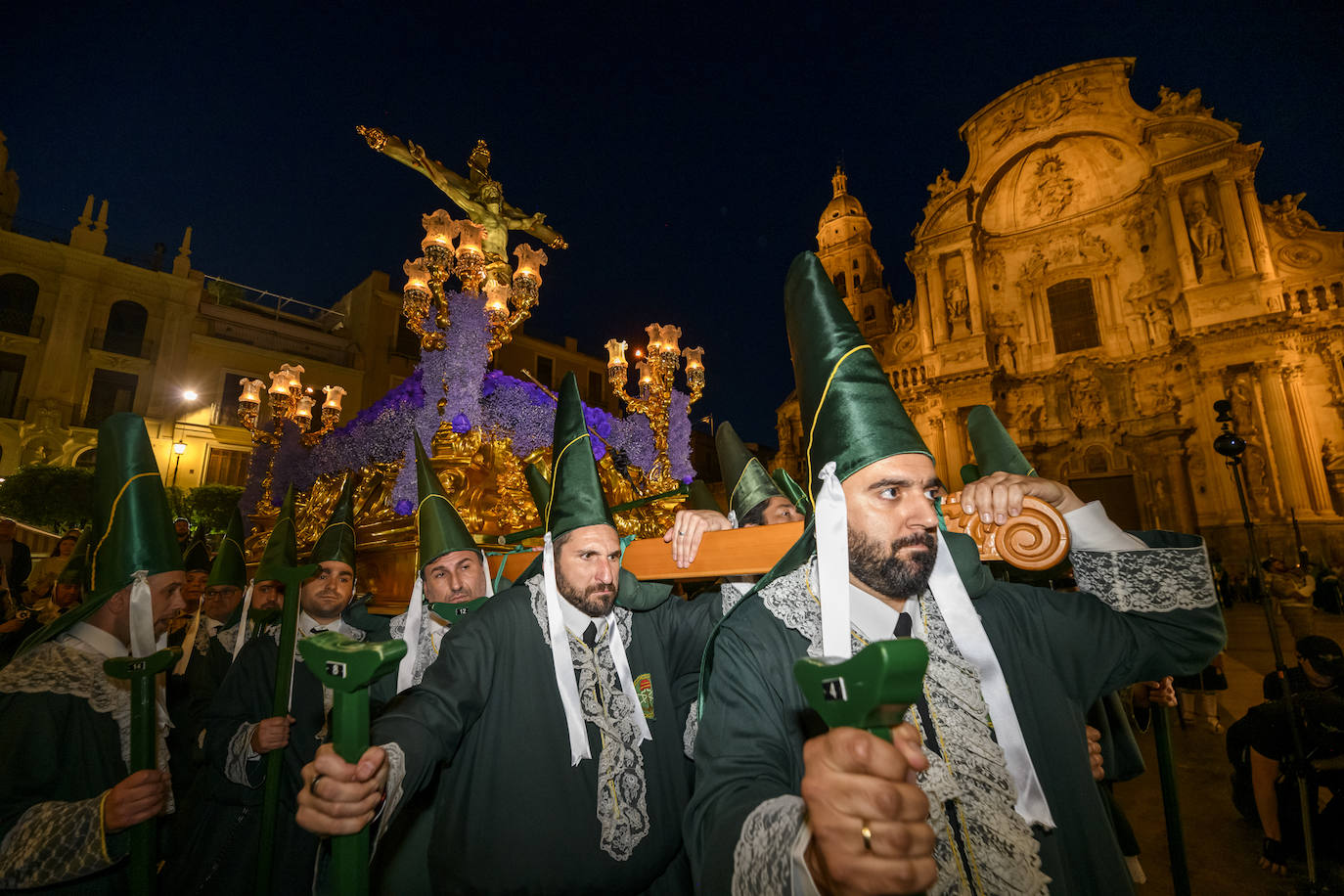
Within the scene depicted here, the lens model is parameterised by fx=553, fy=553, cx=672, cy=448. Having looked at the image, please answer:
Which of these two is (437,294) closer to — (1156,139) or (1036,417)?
(1036,417)

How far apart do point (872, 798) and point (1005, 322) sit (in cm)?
2321

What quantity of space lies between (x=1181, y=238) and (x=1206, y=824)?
1934 cm

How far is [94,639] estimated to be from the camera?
235 cm

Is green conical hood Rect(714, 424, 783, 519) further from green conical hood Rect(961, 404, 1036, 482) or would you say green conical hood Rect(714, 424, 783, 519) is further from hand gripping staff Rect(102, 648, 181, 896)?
hand gripping staff Rect(102, 648, 181, 896)

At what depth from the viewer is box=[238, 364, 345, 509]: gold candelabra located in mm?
7199

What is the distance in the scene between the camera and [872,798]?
2.55 ft

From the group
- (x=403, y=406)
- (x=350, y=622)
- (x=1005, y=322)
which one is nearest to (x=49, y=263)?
(x=403, y=406)

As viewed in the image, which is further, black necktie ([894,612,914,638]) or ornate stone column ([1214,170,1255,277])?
ornate stone column ([1214,170,1255,277])

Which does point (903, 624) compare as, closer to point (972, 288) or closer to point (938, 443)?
point (938, 443)

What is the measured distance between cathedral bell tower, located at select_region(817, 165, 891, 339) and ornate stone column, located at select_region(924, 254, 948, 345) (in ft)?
47.5

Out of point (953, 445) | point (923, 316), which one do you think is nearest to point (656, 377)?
point (953, 445)

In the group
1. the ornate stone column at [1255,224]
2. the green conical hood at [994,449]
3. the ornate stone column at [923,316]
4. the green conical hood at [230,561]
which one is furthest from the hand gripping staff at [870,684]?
the ornate stone column at [1255,224]

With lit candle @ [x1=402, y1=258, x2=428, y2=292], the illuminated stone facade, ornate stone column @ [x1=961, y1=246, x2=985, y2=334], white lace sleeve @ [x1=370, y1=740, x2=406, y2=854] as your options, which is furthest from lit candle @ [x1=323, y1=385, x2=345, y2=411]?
ornate stone column @ [x1=961, y1=246, x2=985, y2=334]

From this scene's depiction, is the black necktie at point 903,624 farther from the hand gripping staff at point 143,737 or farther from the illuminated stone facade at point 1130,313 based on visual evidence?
the illuminated stone facade at point 1130,313
